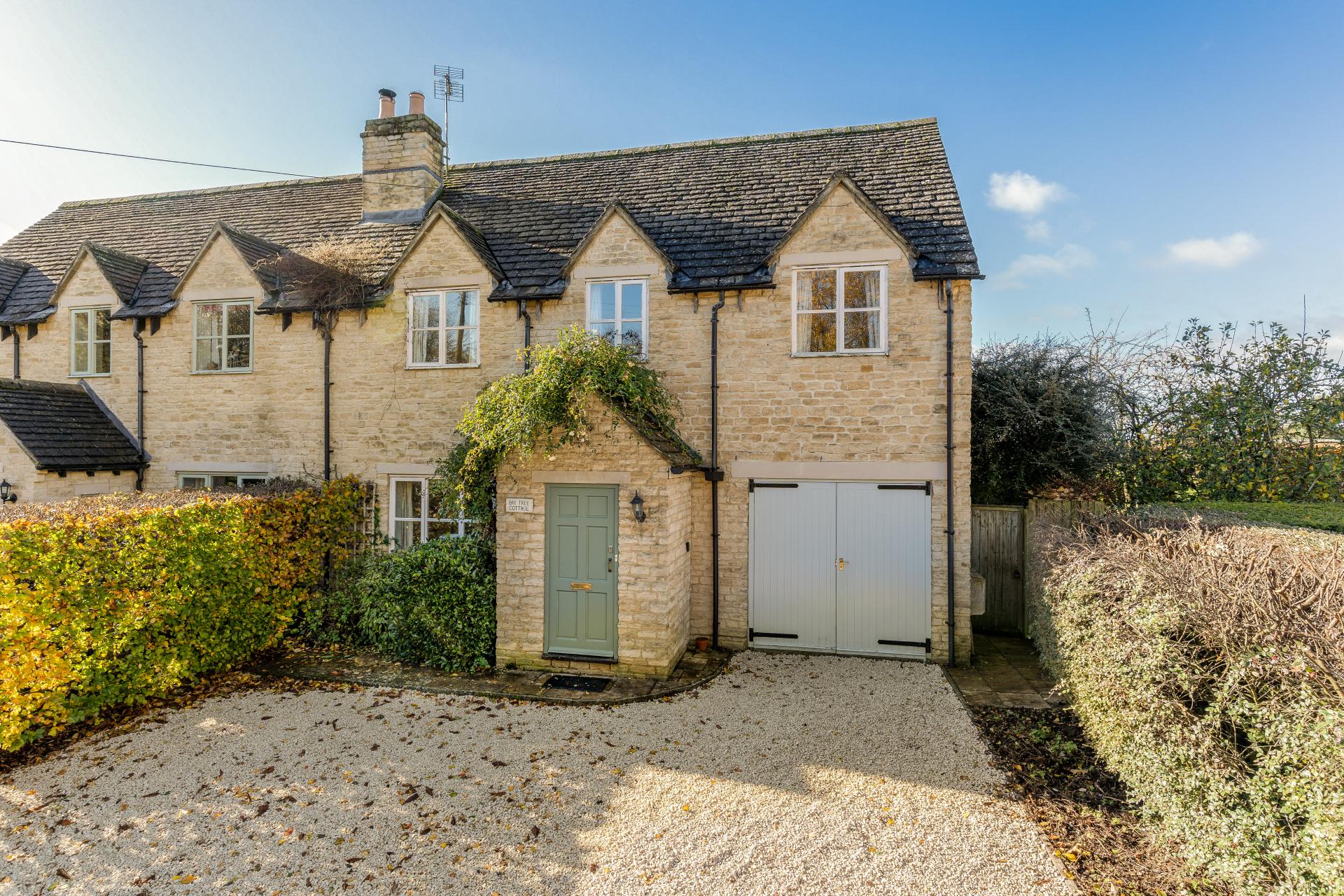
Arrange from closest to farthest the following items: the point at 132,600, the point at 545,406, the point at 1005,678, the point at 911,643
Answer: the point at 132,600 → the point at 545,406 → the point at 1005,678 → the point at 911,643

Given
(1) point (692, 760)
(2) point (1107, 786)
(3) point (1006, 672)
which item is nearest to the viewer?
(2) point (1107, 786)

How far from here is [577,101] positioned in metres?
11.0

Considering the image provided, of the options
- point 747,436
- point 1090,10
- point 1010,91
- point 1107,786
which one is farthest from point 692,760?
point 1090,10

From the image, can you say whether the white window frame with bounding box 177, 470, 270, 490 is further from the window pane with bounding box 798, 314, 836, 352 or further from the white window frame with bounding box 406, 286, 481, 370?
the window pane with bounding box 798, 314, 836, 352

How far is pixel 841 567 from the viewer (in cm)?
935

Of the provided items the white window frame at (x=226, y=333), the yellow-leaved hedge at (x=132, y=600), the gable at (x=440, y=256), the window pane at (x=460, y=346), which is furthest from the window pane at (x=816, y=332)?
the white window frame at (x=226, y=333)

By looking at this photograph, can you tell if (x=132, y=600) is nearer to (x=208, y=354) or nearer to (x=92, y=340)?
(x=208, y=354)

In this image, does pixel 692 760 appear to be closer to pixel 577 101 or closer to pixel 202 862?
pixel 202 862

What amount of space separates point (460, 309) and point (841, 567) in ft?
25.3

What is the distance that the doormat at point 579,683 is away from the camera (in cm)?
788

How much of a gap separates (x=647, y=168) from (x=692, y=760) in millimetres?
10975

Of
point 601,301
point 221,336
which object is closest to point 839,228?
point 601,301

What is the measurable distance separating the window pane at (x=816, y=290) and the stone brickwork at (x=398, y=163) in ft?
26.9

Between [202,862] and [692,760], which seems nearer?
[202,862]
